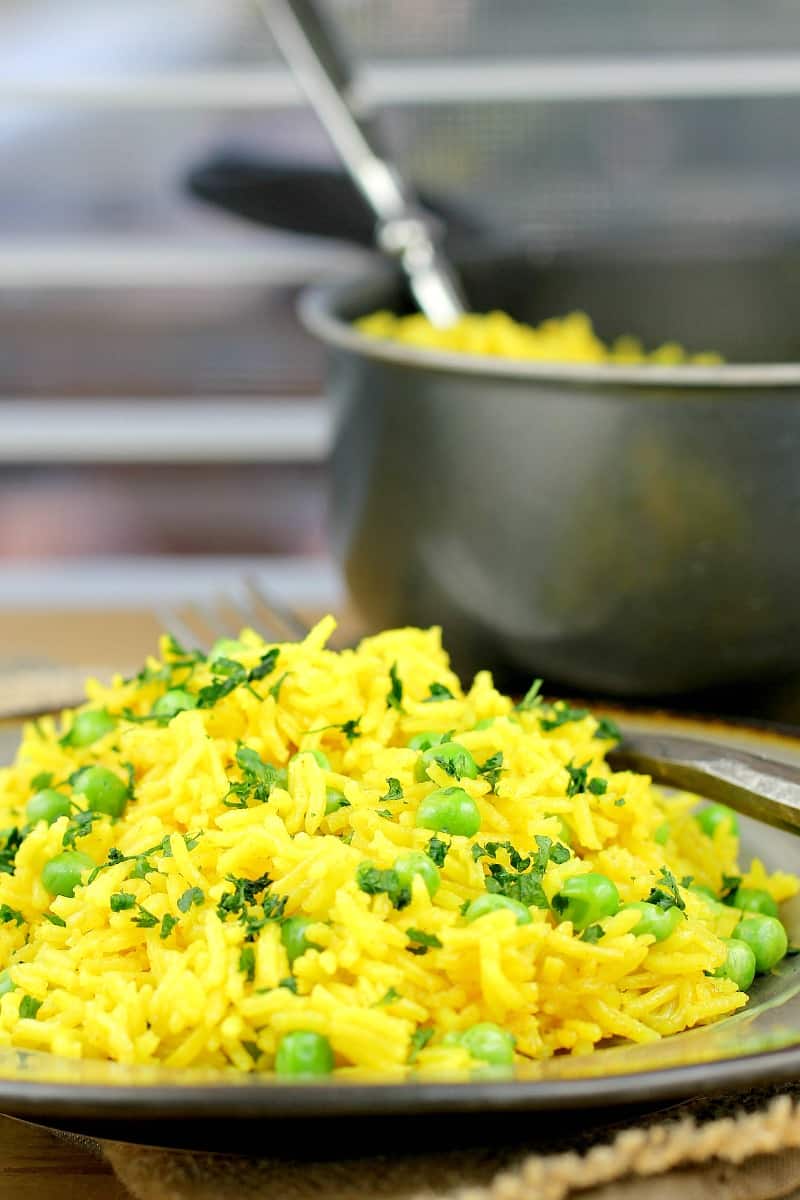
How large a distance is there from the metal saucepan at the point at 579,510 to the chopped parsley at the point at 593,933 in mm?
725

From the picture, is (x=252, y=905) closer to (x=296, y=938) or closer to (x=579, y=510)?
(x=296, y=938)

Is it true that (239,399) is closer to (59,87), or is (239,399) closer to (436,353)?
(59,87)

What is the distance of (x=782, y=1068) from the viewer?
0.98 meters

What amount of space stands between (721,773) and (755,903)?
0.43 ft

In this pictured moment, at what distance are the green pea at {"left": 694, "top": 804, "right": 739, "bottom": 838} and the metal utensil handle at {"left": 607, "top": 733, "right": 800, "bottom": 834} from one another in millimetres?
37

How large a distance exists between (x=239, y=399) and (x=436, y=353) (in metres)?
1.42

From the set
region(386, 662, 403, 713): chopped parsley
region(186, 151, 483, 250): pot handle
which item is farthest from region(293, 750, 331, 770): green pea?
region(186, 151, 483, 250): pot handle

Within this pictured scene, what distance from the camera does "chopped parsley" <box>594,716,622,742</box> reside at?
155cm

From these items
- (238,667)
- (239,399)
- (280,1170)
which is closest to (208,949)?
(280,1170)

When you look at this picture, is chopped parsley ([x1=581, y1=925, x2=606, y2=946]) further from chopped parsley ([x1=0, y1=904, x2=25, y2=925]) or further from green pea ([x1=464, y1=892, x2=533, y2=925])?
chopped parsley ([x1=0, y1=904, x2=25, y2=925])

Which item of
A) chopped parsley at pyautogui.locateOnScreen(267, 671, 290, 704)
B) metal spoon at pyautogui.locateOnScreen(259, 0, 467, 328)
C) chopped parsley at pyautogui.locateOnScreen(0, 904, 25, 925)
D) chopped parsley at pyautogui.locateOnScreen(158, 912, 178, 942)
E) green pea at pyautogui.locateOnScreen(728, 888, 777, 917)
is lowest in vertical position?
green pea at pyautogui.locateOnScreen(728, 888, 777, 917)

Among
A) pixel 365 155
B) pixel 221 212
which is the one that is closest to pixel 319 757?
pixel 365 155

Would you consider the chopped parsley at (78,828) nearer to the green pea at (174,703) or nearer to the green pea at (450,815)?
the green pea at (174,703)

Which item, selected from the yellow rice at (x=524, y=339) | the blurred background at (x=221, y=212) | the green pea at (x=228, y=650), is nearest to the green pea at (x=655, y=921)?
the green pea at (x=228, y=650)
